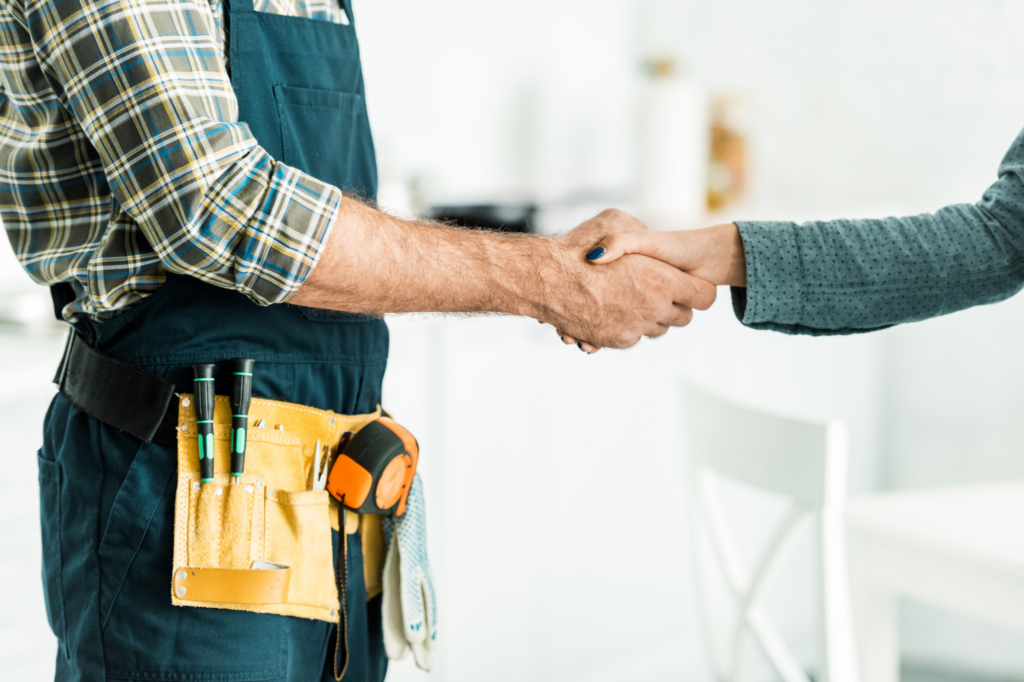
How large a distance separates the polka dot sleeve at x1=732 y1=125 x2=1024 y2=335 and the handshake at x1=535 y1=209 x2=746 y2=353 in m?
0.05

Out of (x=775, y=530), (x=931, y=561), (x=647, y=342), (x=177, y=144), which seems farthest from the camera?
(x=647, y=342)

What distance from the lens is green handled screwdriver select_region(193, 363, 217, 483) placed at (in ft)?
2.38

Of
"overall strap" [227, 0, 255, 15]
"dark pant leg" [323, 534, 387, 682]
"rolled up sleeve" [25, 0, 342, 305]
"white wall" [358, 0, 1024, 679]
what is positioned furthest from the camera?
"white wall" [358, 0, 1024, 679]

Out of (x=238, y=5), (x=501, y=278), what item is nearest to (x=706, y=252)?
(x=501, y=278)

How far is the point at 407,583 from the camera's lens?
2.94ft

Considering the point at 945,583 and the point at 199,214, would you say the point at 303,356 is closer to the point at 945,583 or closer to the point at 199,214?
the point at 199,214

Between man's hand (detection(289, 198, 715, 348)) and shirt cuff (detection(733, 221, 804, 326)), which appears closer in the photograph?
man's hand (detection(289, 198, 715, 348))

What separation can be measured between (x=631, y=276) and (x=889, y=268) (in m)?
0.26

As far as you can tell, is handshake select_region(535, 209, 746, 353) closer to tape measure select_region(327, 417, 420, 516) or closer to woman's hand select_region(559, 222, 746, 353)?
woman's hand select_region(559, 222, 746, 353)

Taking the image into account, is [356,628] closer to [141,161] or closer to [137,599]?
[137,599]

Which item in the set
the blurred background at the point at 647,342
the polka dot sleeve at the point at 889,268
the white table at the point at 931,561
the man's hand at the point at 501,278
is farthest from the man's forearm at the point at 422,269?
the blurred background at the point at 647,342

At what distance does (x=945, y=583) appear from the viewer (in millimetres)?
1052

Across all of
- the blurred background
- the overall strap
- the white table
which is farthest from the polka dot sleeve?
the blurred background

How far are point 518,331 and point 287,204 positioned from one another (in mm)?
1048
